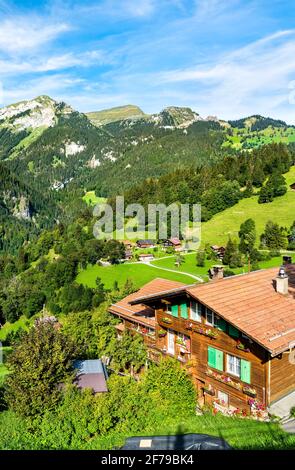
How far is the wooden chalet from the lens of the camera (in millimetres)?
22406

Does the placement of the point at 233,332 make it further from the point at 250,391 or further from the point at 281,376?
the point at 281,376

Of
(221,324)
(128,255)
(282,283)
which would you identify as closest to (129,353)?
(221,324)

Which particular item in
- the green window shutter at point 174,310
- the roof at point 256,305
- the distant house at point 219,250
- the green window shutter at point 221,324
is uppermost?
the roof at point 256,305

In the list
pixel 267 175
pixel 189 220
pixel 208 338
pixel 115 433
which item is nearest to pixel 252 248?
pixel 189 220

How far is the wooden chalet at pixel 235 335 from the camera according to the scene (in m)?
22.4

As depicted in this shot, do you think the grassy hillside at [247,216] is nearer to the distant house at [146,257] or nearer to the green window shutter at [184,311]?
the distant house at [146,257]

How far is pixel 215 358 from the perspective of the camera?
25.6m

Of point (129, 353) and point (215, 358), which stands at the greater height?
point (215, 358)

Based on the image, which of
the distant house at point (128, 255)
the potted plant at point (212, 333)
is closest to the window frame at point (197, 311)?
the potted plant at point (212, 333)

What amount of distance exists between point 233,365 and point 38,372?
1090cm

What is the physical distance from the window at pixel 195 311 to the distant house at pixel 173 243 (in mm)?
74562

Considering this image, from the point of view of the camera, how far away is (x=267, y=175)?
12544 cm
